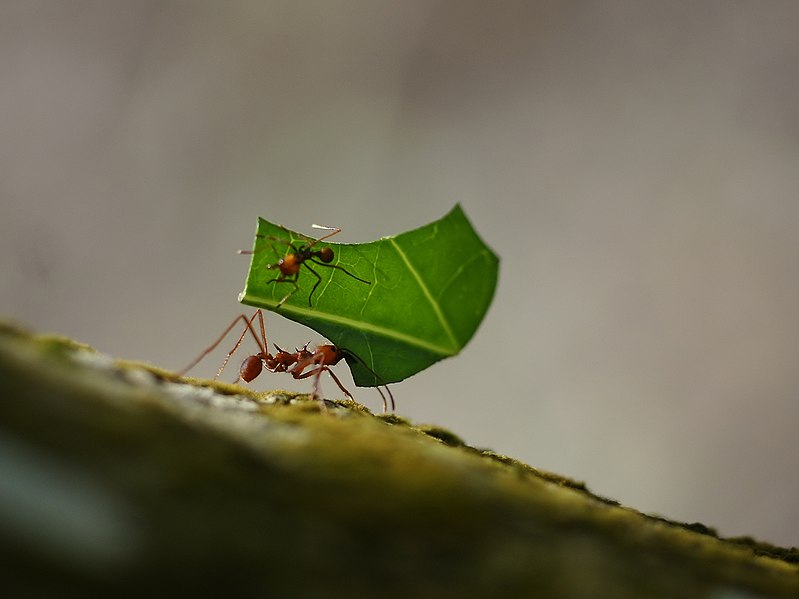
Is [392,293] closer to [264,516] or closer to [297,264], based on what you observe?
[297,264]

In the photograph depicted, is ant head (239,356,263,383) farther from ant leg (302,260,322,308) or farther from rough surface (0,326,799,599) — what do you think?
rough surface (0,326,799,599)

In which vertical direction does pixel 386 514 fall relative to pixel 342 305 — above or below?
below

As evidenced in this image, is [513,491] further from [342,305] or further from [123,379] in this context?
[342,305]

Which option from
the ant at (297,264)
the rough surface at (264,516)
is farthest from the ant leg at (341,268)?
the rough surface at (264,516)

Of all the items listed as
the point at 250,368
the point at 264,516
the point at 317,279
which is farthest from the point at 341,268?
the point at 264,516

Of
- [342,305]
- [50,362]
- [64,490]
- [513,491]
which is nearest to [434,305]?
[342,305]

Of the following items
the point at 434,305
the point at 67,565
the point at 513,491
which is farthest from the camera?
the point at 434,305

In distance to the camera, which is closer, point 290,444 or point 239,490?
point 239,490

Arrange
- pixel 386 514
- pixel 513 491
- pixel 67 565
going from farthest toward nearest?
1. pixel 513 491
2. pixel 386 514
3. pixel 67 565
